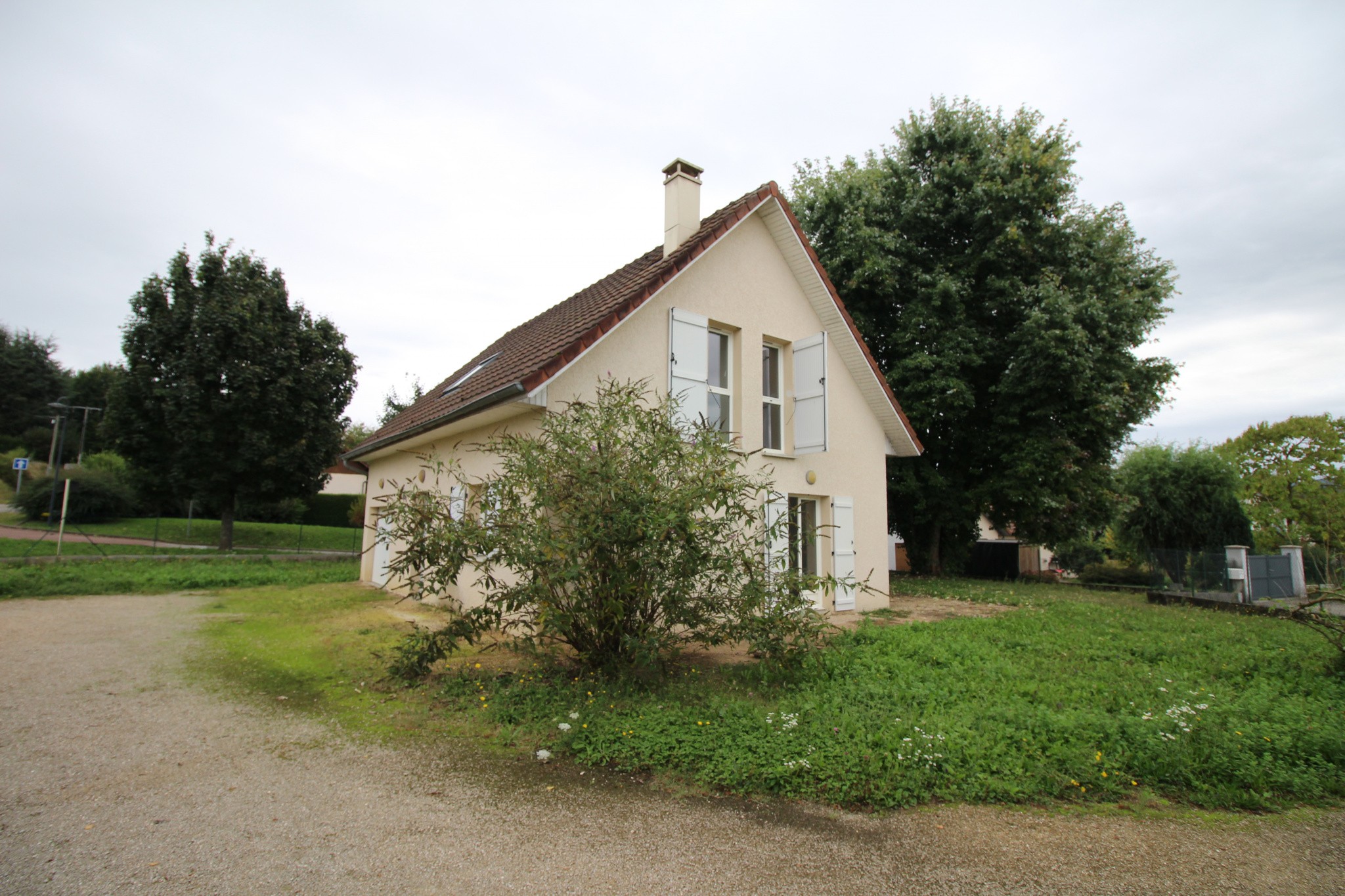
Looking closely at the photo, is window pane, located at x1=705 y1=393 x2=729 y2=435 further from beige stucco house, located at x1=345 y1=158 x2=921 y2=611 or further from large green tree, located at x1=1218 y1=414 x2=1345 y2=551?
large green tree, located at x1=1218 y1=414 x2=1345 y2=551

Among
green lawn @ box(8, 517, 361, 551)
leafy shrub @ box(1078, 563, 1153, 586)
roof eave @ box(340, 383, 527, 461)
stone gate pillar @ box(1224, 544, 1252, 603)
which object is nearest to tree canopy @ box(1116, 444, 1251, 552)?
leafy shrub @ box(1078, 563, 1153, 586)

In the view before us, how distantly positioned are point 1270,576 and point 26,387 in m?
63.7

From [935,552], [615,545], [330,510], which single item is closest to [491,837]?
[615,545]

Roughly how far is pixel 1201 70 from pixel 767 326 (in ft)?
18.8

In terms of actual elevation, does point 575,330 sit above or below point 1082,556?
above

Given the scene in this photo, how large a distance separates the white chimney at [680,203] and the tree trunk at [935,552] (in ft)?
39.5

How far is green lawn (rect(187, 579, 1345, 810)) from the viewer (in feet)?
12.4

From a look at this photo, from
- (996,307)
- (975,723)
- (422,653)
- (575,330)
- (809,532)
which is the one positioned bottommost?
(975,723)

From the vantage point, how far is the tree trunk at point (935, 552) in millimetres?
18219

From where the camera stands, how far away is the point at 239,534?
82.5 ft

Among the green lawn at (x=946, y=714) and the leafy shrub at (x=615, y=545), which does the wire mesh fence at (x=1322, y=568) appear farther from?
the leafy shrub at (x=615, y=545)

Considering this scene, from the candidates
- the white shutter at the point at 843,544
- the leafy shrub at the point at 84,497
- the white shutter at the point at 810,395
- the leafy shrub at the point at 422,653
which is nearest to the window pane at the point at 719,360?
the white shutter at the point at 810,395

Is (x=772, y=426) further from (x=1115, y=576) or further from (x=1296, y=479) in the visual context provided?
(x=1296, y=479)

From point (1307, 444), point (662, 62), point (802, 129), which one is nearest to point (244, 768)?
point (662, 62)
